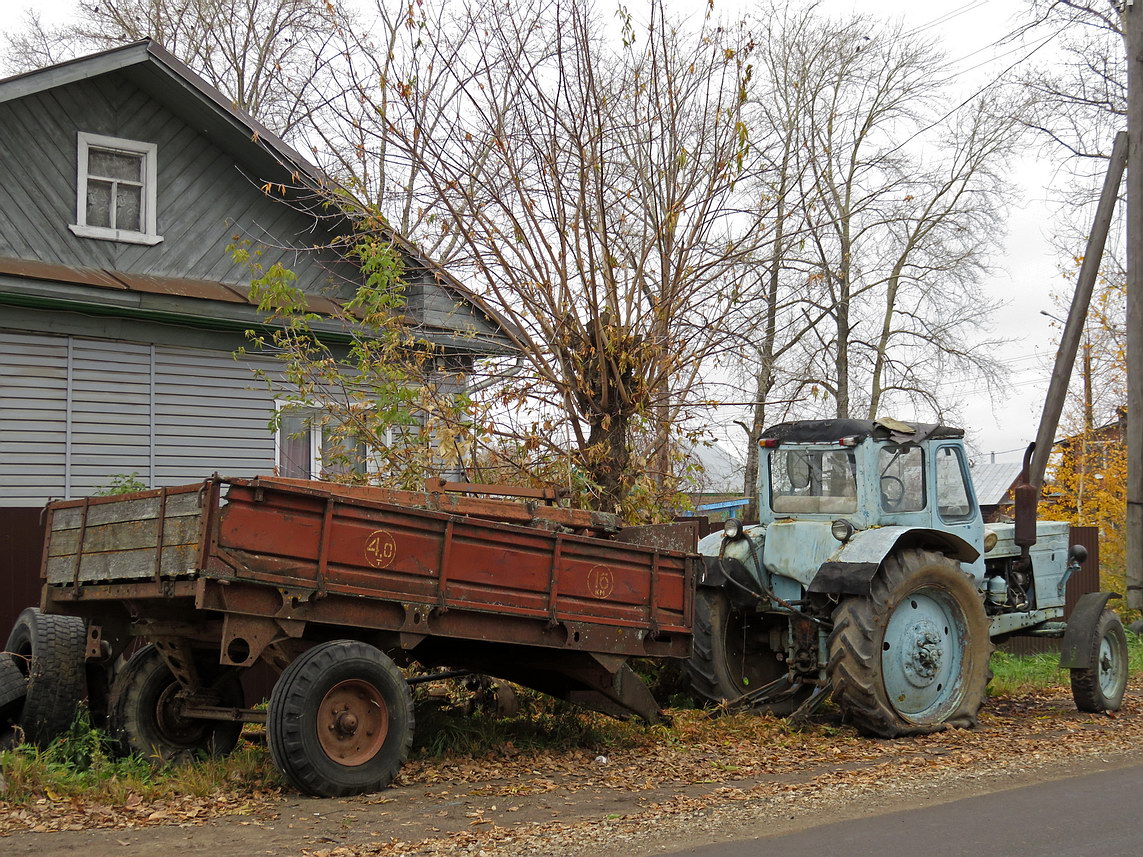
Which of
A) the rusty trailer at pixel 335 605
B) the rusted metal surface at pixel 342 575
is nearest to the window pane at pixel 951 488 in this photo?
the rusty trailer at pixel 335 605

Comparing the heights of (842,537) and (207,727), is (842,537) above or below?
above

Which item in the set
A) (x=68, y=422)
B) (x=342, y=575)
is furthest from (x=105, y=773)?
(x=68, y=422)

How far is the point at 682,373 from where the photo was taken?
1248cm

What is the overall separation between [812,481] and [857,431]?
0.66 m

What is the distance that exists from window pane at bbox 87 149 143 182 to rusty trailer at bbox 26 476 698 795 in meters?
7.15

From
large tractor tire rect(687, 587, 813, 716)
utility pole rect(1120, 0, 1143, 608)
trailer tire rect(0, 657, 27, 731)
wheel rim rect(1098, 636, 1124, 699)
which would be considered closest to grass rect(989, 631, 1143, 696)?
utility pole rect(1120, 0, 1143, 608)

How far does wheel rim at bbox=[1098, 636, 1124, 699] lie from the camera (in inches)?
429

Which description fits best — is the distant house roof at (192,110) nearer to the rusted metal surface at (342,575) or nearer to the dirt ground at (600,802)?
the rusted metal surface at (342,575)

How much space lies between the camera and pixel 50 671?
823 cm

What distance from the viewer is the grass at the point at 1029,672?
12.6 metres

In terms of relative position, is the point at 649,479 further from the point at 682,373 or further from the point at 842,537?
the point at 842,537

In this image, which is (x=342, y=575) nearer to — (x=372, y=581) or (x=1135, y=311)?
(x=372, y=581)

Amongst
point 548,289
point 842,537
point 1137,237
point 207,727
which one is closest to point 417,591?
point 207,727

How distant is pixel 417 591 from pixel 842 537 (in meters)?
3.85
